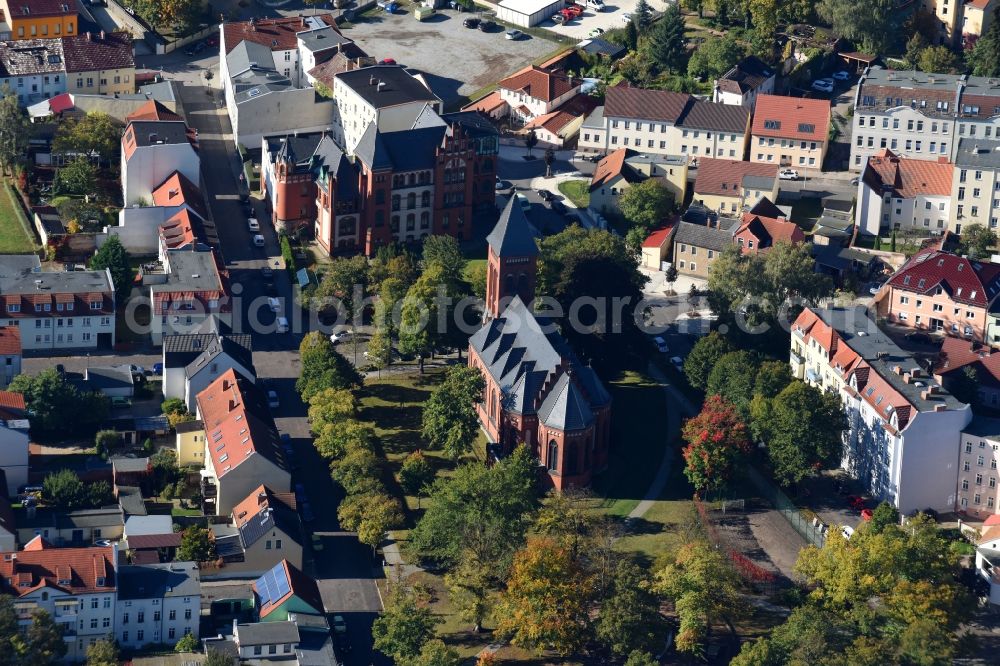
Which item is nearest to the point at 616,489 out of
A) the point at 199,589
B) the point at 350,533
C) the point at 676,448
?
the point at 676,448

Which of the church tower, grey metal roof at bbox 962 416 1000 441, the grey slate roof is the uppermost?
the church tower

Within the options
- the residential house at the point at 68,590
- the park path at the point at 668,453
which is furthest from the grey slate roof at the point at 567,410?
the residential house at the point at 68,590

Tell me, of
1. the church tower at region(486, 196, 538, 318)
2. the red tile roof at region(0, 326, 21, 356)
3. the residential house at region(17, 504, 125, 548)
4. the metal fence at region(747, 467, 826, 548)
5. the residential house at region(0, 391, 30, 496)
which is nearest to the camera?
the residential house at region(17, 504, 125, 548)

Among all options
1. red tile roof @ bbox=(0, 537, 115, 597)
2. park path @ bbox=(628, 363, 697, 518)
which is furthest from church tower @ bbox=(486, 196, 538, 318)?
red tile roof @ bbox=(0, 537, 115, 597)

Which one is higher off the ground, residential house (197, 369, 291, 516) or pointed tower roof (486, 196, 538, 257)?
pointed tower roof (486, 196, 538, 257)

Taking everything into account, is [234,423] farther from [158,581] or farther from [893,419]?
[893,419]

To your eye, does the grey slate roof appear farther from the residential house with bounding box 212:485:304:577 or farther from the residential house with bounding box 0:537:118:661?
the residential house with bounding box 0:537:118:661
